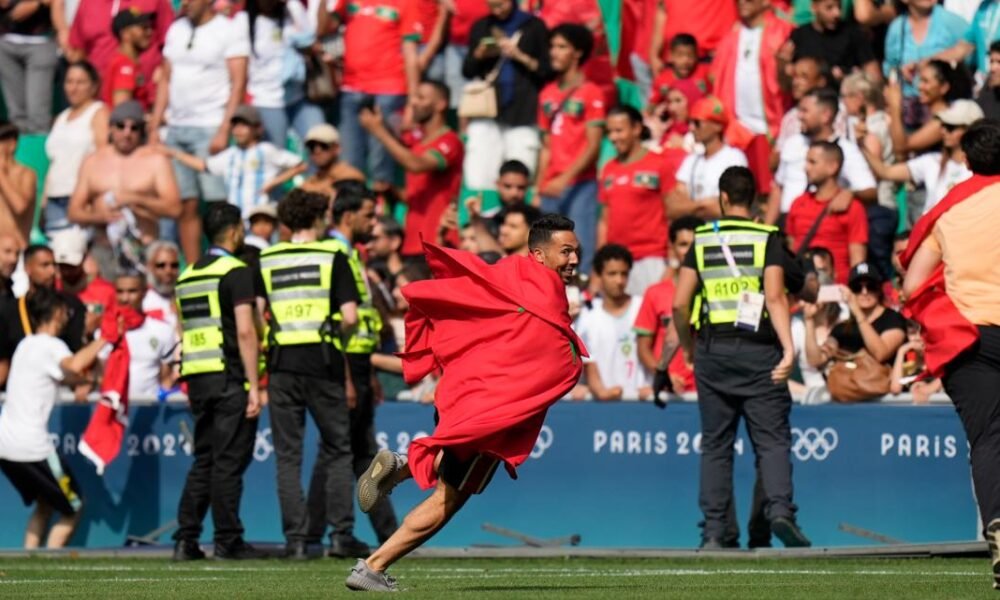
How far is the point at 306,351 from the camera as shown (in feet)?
47.6

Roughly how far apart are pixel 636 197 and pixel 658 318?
2.19m

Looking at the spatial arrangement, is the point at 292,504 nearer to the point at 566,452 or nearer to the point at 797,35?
the point at 566,452

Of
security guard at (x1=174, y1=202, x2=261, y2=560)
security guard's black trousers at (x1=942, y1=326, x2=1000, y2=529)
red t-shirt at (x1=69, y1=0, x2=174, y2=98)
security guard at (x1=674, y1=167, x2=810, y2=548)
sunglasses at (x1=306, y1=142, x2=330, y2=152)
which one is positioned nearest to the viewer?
security guard's black trousers at (x1=942, y1=326, x2=1000, y2=529)

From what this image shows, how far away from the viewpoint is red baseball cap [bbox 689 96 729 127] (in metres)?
17.6

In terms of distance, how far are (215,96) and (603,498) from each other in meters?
6.80

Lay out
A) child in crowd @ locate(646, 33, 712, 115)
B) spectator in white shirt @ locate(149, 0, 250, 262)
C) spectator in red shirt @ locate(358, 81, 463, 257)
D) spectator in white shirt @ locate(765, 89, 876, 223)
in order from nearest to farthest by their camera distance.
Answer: spectator in white shirt @ locate(765, 89, 876, 223)
child in crowd @ locate(646, 33, 712, 115)
spectator in red shirt @ locate(358, 81, 463, 257)
spectator in white shirt @ locate(149, 0, 250, 262)

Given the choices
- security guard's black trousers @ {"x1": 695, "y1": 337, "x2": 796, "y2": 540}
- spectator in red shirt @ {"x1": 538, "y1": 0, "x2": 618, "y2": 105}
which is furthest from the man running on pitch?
spectator in red shirt @ {"x1": 538, "y1": 0, "x2": 618, "y2": 105}

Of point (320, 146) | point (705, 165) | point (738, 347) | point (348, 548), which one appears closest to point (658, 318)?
point (705, 165)

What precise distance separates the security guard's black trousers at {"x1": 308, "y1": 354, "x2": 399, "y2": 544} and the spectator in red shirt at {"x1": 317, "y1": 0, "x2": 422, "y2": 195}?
17.9ft

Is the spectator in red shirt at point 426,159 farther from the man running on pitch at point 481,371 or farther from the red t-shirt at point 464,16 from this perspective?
the man running on pitch at point 481,371

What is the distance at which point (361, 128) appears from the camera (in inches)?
808

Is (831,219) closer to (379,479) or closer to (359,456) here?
(359,456)

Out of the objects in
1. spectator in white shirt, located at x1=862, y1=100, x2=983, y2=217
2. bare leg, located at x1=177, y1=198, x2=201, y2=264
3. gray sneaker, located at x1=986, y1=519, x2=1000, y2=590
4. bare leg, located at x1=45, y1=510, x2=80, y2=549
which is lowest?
bare leg, located at x1=45, y1=510, x2=80, y2=549

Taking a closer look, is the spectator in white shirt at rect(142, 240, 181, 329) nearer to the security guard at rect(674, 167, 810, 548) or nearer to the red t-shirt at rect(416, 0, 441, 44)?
the red t-shirt at rect(416, 0, 441, 44)
